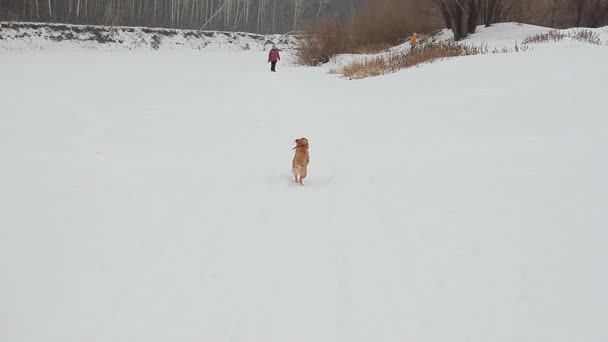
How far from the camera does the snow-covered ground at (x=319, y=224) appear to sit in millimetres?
2877

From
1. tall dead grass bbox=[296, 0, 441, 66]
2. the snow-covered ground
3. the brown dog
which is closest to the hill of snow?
tall dead grass bbox=[296, 0, 441, 66]

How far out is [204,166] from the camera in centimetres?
621

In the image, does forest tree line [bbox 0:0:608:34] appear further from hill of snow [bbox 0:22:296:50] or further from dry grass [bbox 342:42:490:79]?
dry grass [bbox 342:42:490:79]

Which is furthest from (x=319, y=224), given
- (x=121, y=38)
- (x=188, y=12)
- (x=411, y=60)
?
(x=188, y=12)

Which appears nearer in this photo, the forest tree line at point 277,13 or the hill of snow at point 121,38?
the forest tree line at point 277,13

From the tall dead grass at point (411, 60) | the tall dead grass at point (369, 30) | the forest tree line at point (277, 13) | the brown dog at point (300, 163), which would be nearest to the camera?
the brown dog at point (300, 163)

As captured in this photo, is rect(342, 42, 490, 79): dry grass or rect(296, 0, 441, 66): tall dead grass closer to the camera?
rect(342, 42, 490, 79): dry grass

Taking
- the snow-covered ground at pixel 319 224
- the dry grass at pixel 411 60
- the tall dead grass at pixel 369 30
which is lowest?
the snow-covered ground at pixel 319 224

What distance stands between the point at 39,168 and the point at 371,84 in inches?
390

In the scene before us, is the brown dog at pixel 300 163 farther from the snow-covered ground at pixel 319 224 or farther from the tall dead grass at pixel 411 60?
the tall dead grass at pixel 411 60

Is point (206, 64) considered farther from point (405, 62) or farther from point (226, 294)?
point (226, 294)

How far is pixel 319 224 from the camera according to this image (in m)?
4.31

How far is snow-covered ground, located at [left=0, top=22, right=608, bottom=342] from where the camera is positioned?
113 inches

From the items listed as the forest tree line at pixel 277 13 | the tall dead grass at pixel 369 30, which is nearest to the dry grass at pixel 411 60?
the forest tree line at pixel 277 13
